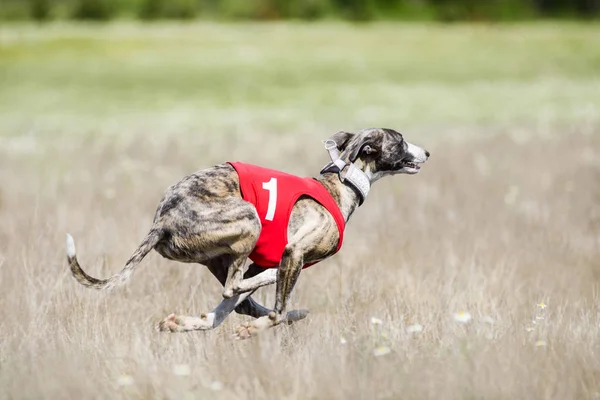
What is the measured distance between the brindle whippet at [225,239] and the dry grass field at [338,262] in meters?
0.14

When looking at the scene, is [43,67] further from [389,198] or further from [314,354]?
[314,354]

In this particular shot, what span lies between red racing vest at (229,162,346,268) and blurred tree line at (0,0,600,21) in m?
31.2

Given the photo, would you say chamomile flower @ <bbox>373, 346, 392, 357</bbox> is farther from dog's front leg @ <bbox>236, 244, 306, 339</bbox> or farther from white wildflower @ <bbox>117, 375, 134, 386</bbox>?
white wildflower @ <bbox>117, 375, 134, 386</bbox>

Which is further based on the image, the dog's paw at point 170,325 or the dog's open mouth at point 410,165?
the dog's open mouth at point 410,165

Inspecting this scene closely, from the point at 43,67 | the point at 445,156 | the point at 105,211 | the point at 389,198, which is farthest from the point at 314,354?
the point at 43,67

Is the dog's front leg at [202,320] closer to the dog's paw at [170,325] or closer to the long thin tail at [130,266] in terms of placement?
the dog's paw at [170,325]

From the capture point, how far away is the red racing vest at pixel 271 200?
210 inches

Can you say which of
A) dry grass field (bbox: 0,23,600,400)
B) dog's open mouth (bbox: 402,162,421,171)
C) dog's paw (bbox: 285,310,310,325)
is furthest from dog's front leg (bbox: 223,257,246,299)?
dog's open mouth (bbox: 402,162,421,171)

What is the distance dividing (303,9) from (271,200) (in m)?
33.5

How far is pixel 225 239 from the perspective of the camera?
17.3 feet

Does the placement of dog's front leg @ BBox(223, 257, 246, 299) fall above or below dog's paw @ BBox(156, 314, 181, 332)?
above

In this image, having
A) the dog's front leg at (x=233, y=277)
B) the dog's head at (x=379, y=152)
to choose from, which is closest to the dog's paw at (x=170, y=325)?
the dog's front leg at (x=233, y=277)

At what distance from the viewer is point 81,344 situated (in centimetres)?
504

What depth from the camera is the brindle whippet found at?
525cm
